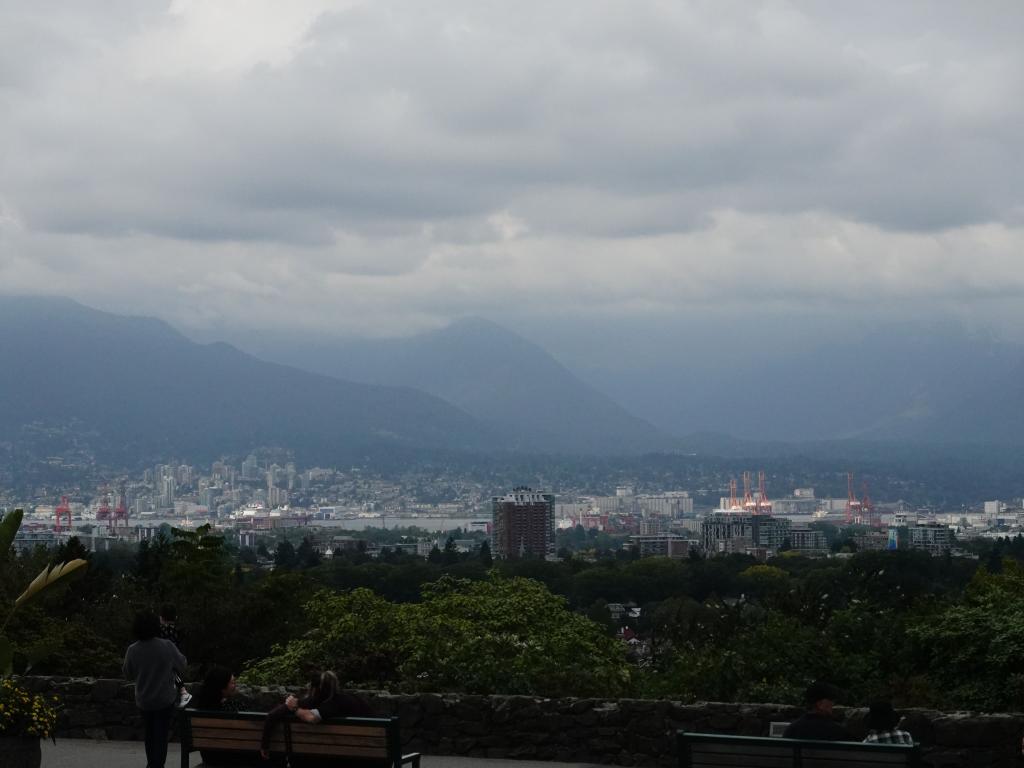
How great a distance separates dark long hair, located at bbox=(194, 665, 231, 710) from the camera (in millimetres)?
8883

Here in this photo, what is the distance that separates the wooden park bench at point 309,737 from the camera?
798 cm

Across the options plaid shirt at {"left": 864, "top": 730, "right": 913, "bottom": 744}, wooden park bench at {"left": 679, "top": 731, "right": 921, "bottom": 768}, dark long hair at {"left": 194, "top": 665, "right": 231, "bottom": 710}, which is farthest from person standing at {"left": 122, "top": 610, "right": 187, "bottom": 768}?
plaid shirt at {"left": 864, "top": 730, "right": 913, "bottom": 744}

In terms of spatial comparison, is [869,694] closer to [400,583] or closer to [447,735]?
[447,735]

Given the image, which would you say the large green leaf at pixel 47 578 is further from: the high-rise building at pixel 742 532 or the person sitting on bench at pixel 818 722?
the high-rise building at pixel 742 532

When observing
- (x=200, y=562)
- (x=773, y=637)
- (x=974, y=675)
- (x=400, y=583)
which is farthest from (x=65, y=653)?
(x=400, y=583)

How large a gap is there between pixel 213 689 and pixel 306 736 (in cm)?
101

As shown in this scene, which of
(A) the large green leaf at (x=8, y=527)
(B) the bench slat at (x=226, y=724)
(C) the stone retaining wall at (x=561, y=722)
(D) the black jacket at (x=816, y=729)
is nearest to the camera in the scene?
(D) the black jacket at (x=816, y=729)

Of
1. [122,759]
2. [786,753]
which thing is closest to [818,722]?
[786,753]

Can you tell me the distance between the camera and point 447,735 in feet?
34.5

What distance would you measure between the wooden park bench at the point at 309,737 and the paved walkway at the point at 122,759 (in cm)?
140

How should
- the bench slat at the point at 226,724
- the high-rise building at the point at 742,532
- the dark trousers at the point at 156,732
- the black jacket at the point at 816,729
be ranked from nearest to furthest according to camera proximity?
the black jacket at the point at 816,729 < the bench slat at the point at 226,724 < the dark trousers at the point at 156,732 < the high-rise building at the point at 742,532

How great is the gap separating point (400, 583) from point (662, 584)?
45.8ft

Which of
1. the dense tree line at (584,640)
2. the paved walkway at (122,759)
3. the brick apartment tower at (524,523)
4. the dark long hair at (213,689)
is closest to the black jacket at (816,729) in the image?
the paved walkway at (122,759)

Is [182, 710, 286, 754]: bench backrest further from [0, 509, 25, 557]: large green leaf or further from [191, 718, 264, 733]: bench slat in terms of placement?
[0, 509, 25, 557]: large green leaf
